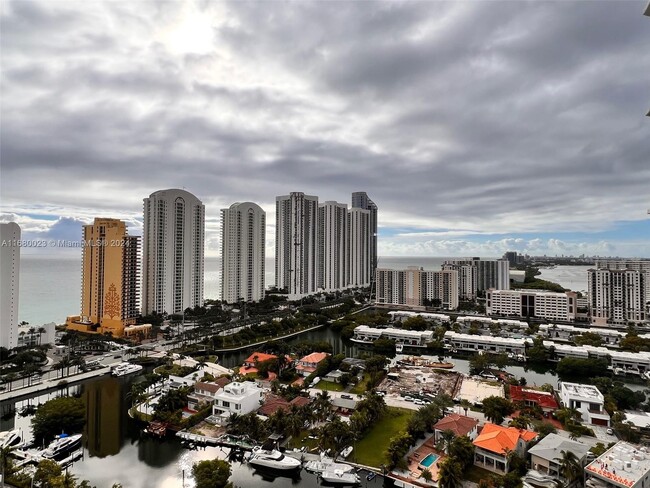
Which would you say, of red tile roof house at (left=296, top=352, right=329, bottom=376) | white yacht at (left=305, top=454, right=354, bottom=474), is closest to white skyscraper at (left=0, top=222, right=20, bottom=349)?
red tile roof house at (left=296, top=352, right=329, bottom=376)

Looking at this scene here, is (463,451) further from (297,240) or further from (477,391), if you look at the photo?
(297,240)

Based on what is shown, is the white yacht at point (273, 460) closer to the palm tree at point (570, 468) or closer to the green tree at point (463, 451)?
the green tree at point (463, 451)

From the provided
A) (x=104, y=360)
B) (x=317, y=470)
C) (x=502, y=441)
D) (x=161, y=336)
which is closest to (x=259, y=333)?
(x=161, y=336)

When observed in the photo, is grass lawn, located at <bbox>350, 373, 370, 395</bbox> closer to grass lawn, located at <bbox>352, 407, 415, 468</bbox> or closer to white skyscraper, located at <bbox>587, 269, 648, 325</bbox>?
grass lawn, located at <bbox>352, 407, 415, 468</bbox>

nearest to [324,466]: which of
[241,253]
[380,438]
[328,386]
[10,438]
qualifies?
[380,438]

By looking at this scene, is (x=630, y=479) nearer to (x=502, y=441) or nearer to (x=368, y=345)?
(x=502, y=441)

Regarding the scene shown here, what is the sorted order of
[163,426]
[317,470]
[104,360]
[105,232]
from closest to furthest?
[317,470], [163,426], [104,360], [105,232]
